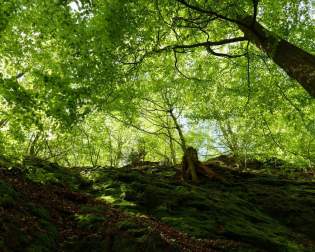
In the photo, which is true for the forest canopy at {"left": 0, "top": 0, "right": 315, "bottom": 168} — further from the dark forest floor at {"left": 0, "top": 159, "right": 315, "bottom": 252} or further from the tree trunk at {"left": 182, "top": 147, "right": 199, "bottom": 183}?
the tree trunk at {"left": 182, "top": 147, "right": 199, "bottom": 183}

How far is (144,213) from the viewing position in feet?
47.1

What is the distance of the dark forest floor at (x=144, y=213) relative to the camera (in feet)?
33.3

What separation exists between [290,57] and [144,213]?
28.0 feet

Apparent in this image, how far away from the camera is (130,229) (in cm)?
1095

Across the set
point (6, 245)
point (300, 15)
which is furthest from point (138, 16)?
point (6, 245)

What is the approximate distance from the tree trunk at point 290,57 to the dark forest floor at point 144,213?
5802mm

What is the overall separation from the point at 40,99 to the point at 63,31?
9.87ft

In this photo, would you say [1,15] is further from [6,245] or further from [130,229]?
Result: [130,229]

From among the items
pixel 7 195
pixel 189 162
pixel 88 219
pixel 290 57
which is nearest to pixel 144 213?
pixel 88 219

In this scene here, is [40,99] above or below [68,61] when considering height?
below

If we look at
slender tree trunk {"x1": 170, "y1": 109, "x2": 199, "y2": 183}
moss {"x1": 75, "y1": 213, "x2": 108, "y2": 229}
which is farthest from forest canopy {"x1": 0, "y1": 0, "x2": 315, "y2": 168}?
slender tree trunk {"x1": 170, "y1": 109, "x2": 199, "y2": 183}

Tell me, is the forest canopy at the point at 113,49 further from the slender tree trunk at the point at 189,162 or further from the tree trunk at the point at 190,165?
the tree trunk at the point at 190,165

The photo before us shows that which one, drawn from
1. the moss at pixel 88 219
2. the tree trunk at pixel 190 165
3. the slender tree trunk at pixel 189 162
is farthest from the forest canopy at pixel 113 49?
the tree trunk at pixel 190 165

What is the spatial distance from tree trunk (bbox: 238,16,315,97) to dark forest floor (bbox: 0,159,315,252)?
5802 millimetres
